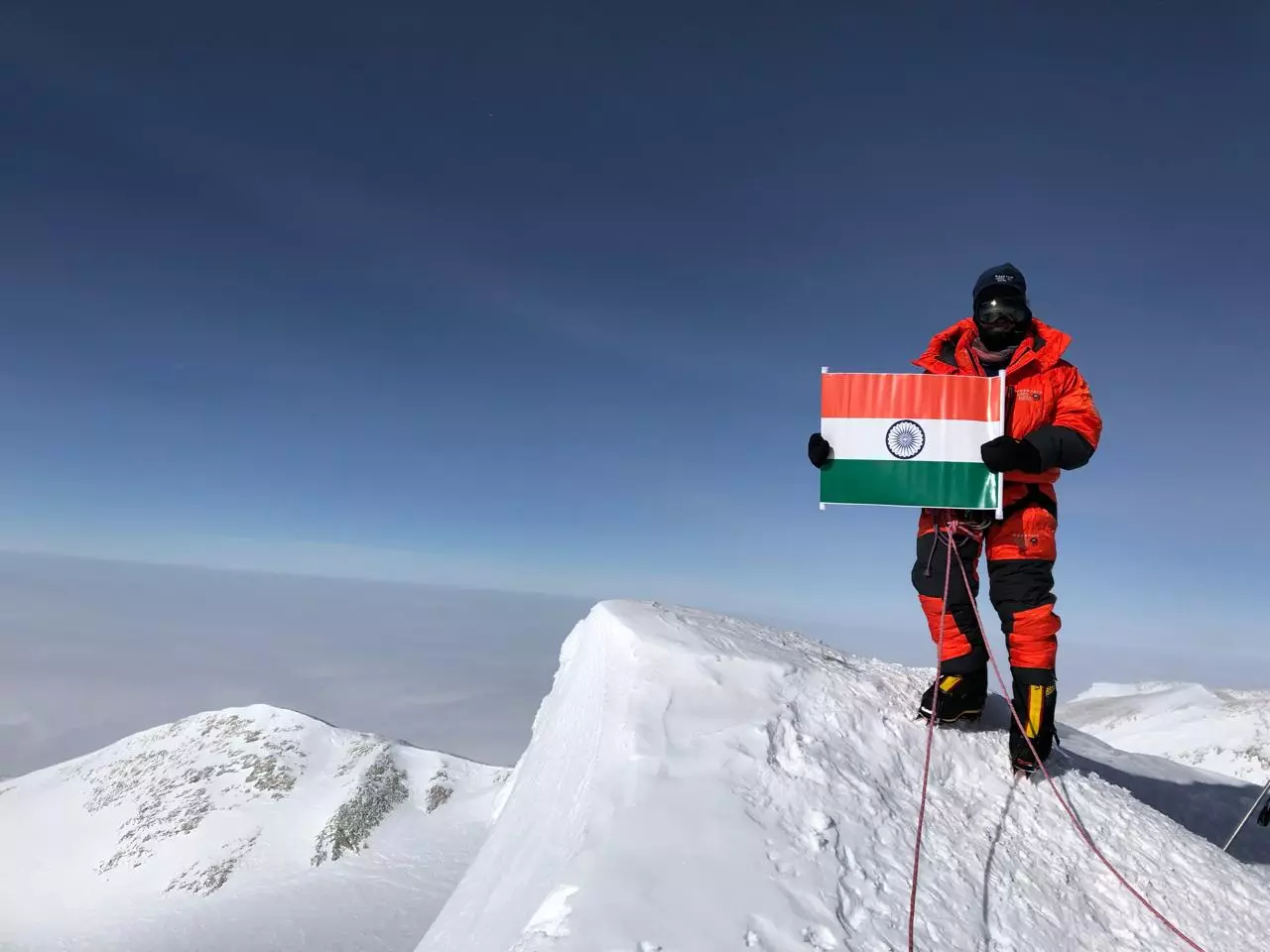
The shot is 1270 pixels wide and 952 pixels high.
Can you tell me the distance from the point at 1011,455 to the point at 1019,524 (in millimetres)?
794

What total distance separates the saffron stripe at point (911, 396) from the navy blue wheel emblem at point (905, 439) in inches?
3.3

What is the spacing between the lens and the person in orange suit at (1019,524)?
16.7ft

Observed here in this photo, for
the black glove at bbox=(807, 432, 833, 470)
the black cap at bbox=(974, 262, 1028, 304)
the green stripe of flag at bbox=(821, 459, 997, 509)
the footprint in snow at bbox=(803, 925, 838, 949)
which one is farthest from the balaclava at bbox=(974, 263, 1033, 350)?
the footprint in snow at bbox=(803, 925, 838, 949)

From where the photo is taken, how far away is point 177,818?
50250 mm

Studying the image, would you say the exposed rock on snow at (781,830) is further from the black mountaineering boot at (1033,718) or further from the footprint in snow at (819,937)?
the black mountaineering boot at (1033,718)

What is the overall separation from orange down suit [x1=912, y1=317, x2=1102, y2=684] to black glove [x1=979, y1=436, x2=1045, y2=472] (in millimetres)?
144

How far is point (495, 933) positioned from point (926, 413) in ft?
17.2

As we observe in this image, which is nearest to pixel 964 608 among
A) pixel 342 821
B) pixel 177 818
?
pixel 342 821

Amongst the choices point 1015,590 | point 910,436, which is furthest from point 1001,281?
point 1015,590

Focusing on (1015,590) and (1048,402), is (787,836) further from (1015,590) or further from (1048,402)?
(1048,402)

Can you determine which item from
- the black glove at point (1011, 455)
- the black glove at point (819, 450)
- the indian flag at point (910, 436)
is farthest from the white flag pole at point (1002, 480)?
the black glove at point (819, 450)

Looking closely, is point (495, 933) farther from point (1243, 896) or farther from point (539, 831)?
point (1243, 896)

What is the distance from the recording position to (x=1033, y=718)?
5.09 m

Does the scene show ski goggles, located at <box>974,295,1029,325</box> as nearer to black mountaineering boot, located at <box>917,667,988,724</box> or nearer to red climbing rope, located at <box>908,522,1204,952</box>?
red climbing rope, located at <box>908,522,1204,952</box>
